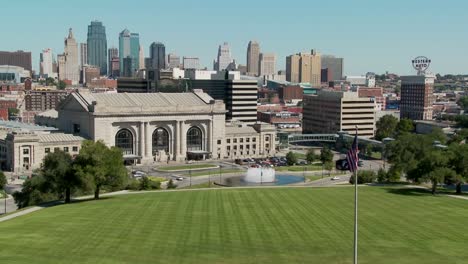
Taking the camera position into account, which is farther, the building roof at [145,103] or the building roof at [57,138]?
the building roof at [145,103]

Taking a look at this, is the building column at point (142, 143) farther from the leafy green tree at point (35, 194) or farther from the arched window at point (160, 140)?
the leafy green tree at point (35, 194)

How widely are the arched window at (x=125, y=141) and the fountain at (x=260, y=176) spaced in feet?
123

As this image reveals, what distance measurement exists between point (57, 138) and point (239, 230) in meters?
89.6

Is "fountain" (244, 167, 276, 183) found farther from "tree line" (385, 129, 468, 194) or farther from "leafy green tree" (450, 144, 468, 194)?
"leafy green tree" (450, 144, 468, 194)

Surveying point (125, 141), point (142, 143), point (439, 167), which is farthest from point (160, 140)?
point (439, 167)

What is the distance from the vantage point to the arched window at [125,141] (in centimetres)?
14738

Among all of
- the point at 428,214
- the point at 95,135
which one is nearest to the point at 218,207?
the point at 428,214

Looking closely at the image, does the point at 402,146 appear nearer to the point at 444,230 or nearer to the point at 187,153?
the point at 444,230

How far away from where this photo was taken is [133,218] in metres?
66.2

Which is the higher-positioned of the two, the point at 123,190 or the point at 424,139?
the point at 424,139

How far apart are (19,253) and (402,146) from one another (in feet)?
260

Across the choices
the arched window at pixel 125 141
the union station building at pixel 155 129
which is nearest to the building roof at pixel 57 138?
the union station building at pixel 155 129

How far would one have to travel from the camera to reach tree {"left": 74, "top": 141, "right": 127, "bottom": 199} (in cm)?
7762

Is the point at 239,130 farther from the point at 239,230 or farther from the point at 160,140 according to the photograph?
the point at 239,230
